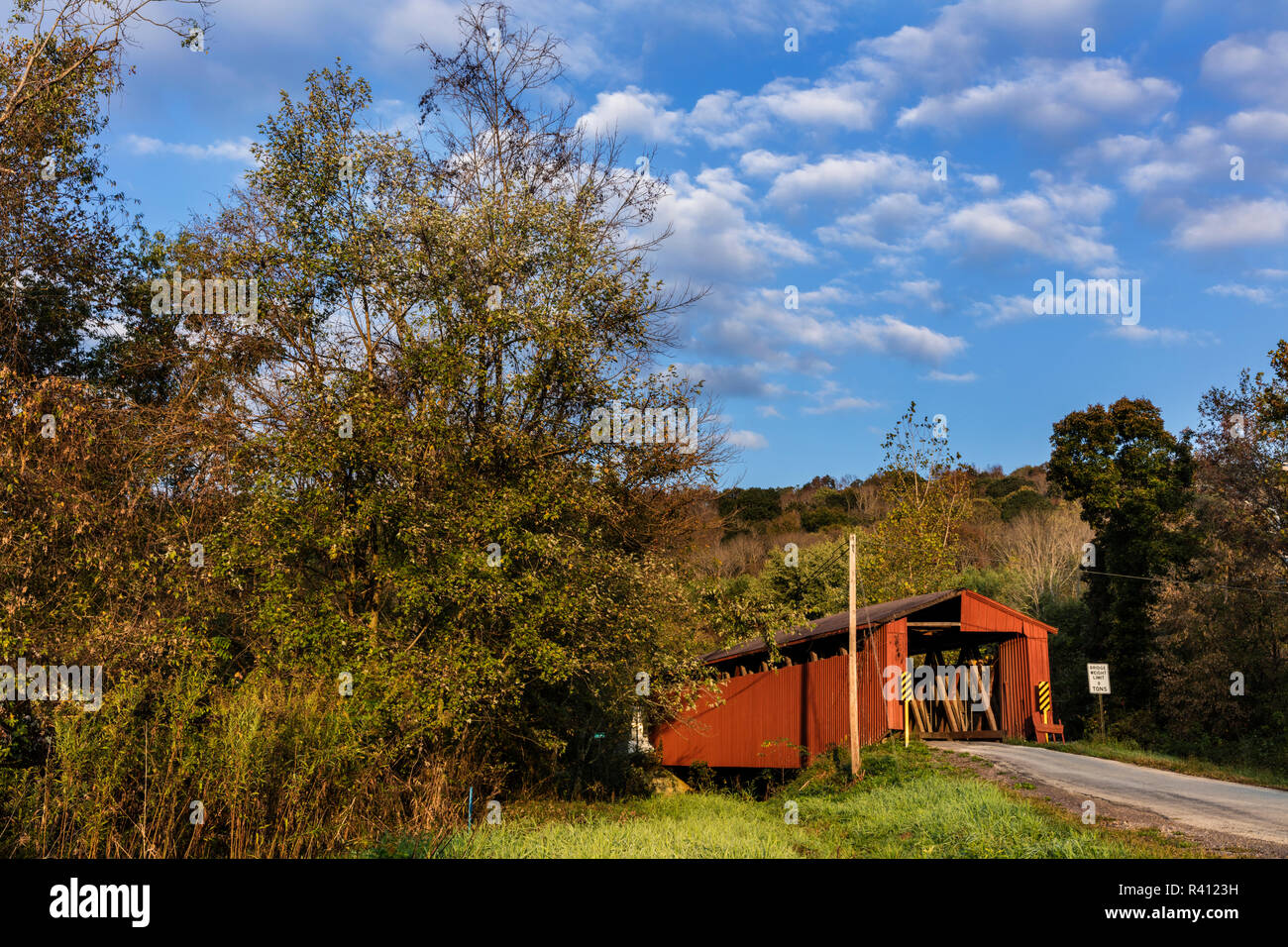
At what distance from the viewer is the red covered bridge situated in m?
19.7

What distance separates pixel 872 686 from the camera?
19484 millimetres

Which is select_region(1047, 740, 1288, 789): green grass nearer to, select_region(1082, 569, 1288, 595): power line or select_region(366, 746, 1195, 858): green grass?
select_region(1082, 569, 1288, 595): power line

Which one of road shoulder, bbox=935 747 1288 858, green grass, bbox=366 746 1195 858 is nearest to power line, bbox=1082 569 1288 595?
road shoulder, bbox=935 747 1288 858

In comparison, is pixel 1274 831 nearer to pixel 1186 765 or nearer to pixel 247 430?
pixel 1186 765

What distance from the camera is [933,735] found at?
21.7 meters

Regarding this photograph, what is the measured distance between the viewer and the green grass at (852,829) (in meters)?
8.26

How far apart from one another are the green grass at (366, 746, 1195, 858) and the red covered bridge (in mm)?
2792

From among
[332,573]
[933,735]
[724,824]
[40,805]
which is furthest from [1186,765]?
[40,805]

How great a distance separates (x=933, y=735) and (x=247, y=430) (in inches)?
692

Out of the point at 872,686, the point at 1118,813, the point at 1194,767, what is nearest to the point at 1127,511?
the point at 1194,767

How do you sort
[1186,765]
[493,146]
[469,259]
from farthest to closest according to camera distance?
[1186,765] → [493,146] → [469,259]

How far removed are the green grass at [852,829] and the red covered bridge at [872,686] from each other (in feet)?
9.16

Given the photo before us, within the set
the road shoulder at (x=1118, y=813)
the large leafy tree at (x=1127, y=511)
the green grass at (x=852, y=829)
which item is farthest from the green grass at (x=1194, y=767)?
the large leafy tree at (x=1127, y=511)

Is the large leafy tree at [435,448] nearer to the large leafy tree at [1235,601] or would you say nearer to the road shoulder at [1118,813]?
the road shoulder at [1118,813]
